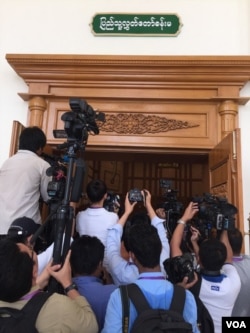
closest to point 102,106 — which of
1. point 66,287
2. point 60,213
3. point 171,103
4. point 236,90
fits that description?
point 171,103

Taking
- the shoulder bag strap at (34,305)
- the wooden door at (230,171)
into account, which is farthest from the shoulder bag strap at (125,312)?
the wooden door at (230,171)

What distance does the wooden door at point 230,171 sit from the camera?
2121 mm

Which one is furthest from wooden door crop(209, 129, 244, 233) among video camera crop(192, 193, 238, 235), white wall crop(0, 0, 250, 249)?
white wall crop(0, 0, 250, 249)

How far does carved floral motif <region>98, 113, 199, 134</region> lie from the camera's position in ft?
9.01

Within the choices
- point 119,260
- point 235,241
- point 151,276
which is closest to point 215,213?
point 235,241

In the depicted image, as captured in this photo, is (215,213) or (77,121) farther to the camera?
(215,213)

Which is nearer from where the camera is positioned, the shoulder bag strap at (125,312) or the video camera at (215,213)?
the shoulder bag strap at (125,312)

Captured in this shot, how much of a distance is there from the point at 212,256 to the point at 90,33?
2.31m

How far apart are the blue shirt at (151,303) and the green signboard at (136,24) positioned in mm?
2372

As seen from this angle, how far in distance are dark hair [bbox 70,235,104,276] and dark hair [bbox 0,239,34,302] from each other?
1.09ft

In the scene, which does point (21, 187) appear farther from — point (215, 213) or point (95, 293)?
point (215, 213)

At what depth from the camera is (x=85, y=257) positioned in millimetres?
1308

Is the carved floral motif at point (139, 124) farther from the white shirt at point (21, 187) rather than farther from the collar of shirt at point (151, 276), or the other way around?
the collar of shirt at point (151, 276)

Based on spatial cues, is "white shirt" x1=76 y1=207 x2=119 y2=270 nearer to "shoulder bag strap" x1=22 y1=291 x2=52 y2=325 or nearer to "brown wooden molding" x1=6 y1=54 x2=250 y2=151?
"shoulder bag strap" x1=22 y1=291 x2=52 y2=325
